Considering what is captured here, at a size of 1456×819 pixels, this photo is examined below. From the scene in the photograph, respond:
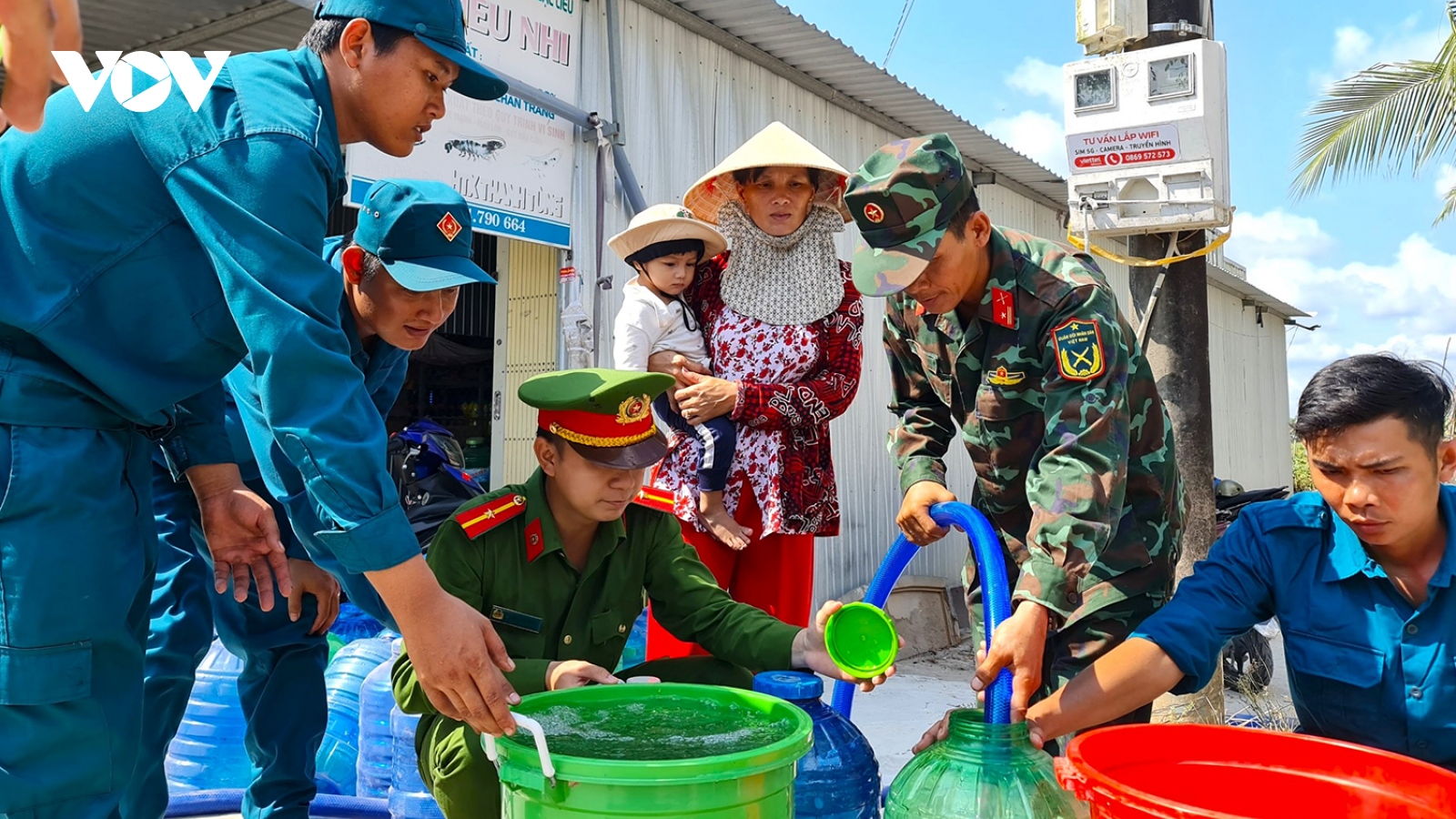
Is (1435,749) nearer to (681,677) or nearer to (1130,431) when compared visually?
(1130,431)

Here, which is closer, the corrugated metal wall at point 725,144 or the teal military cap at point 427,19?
the teal military cap at point 427,19

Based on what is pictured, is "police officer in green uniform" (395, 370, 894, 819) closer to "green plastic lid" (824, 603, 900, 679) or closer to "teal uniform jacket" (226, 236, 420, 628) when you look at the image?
"green plastic lid" (824, 603, 900, 679)

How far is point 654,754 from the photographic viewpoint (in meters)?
1.71

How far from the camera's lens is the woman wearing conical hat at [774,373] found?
347cm

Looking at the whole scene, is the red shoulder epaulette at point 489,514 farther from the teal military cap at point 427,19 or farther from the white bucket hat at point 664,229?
the white bucket hat at point 664,229

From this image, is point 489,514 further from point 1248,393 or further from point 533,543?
point 1248,393

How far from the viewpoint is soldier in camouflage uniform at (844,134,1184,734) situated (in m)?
2.10

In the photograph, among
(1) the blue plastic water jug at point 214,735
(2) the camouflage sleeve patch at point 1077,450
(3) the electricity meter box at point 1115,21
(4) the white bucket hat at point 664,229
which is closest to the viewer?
(2) the camouflage sleeve patch at point 1077,450

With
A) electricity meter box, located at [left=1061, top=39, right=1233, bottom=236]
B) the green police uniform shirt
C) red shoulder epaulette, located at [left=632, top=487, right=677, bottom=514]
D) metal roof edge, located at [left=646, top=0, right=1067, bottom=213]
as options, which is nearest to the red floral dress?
red shoulder epaulette, located at [left=632, top=487, right=677, bottom=514]

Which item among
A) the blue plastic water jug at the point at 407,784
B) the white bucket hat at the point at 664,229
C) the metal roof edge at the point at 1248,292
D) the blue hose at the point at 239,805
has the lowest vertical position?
the blue hose at the point at 239,805

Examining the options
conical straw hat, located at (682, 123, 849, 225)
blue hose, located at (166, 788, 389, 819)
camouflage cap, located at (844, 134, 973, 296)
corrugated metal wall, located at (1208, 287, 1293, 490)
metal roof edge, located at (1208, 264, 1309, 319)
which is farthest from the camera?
corrugated metal wall, located at (1208, 287, 1293, 490)

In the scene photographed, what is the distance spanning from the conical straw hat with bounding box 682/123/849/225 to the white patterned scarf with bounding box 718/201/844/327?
0.09 m

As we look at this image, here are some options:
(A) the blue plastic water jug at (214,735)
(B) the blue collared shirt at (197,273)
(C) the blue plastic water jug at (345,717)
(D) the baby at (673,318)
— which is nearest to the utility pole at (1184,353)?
(D) the baby at (673,318)

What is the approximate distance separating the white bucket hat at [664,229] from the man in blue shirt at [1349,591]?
219 cm
